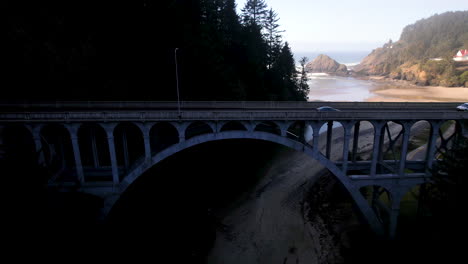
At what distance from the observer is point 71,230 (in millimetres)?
16703

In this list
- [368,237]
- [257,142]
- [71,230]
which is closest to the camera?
[71,230]

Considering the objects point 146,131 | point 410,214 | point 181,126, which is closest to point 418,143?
point 410,214

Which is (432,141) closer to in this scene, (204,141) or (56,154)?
(204,141)

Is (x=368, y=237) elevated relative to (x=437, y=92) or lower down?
lower down

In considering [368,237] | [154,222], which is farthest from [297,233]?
[154,222]

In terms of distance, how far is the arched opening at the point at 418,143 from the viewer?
36.4 metres

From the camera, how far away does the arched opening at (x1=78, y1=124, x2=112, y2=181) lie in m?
22.1

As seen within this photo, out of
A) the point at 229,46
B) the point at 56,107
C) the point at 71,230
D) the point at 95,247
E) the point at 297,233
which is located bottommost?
the point at 297,233

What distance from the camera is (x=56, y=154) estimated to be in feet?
73.4

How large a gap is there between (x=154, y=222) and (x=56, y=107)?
12980mm

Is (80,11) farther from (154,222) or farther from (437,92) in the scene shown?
(437,92)

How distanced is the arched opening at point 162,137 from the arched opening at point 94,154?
439 centimetres

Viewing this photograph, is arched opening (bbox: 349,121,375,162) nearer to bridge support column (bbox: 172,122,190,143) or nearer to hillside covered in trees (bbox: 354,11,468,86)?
bridge support column (bbox: 172,122,190,143)

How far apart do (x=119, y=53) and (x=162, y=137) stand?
34.2ft
